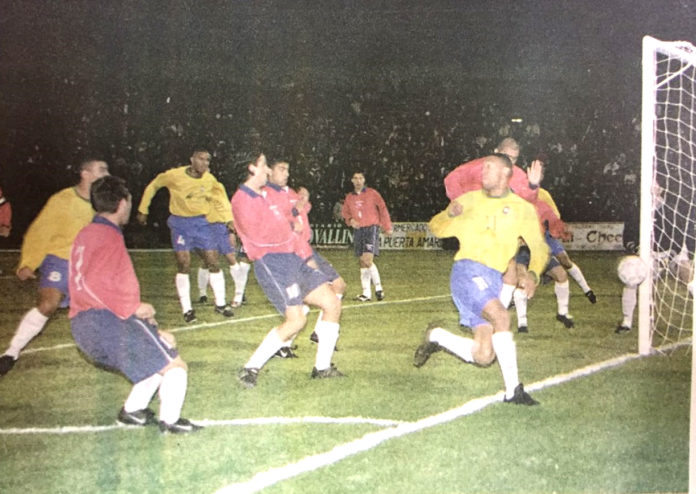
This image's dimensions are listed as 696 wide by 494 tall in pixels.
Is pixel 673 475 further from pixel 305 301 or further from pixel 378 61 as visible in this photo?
pixel 378 61

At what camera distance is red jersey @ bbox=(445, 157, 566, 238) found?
7.00 meters

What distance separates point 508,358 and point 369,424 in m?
1.21

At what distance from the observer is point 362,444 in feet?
15.7

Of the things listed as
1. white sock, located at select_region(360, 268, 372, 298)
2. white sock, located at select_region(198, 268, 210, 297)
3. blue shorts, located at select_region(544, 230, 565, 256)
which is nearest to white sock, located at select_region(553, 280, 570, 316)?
blue shorts, located at select_region(544, 230, 565, 256)

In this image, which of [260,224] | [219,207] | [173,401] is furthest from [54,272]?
[219,207]

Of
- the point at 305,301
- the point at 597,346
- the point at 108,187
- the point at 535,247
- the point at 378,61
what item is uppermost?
the point at 378,61

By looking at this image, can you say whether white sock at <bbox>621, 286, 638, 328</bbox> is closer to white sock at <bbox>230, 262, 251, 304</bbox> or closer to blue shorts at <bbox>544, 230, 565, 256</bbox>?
blue shorts at <bbox>544, 230, 565, 256</bbox>

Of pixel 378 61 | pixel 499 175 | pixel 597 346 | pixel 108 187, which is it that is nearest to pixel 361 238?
pixel 597 346

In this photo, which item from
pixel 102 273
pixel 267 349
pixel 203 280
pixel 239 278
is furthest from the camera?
pixel 203 280

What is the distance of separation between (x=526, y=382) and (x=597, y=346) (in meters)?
2.00

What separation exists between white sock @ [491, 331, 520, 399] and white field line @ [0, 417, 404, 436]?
962 mm

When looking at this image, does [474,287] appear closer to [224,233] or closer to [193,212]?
[193,212]

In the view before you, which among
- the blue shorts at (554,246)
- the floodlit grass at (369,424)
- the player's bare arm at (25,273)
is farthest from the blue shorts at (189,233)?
the blue shorts at (554,246)

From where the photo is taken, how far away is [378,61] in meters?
32.5
